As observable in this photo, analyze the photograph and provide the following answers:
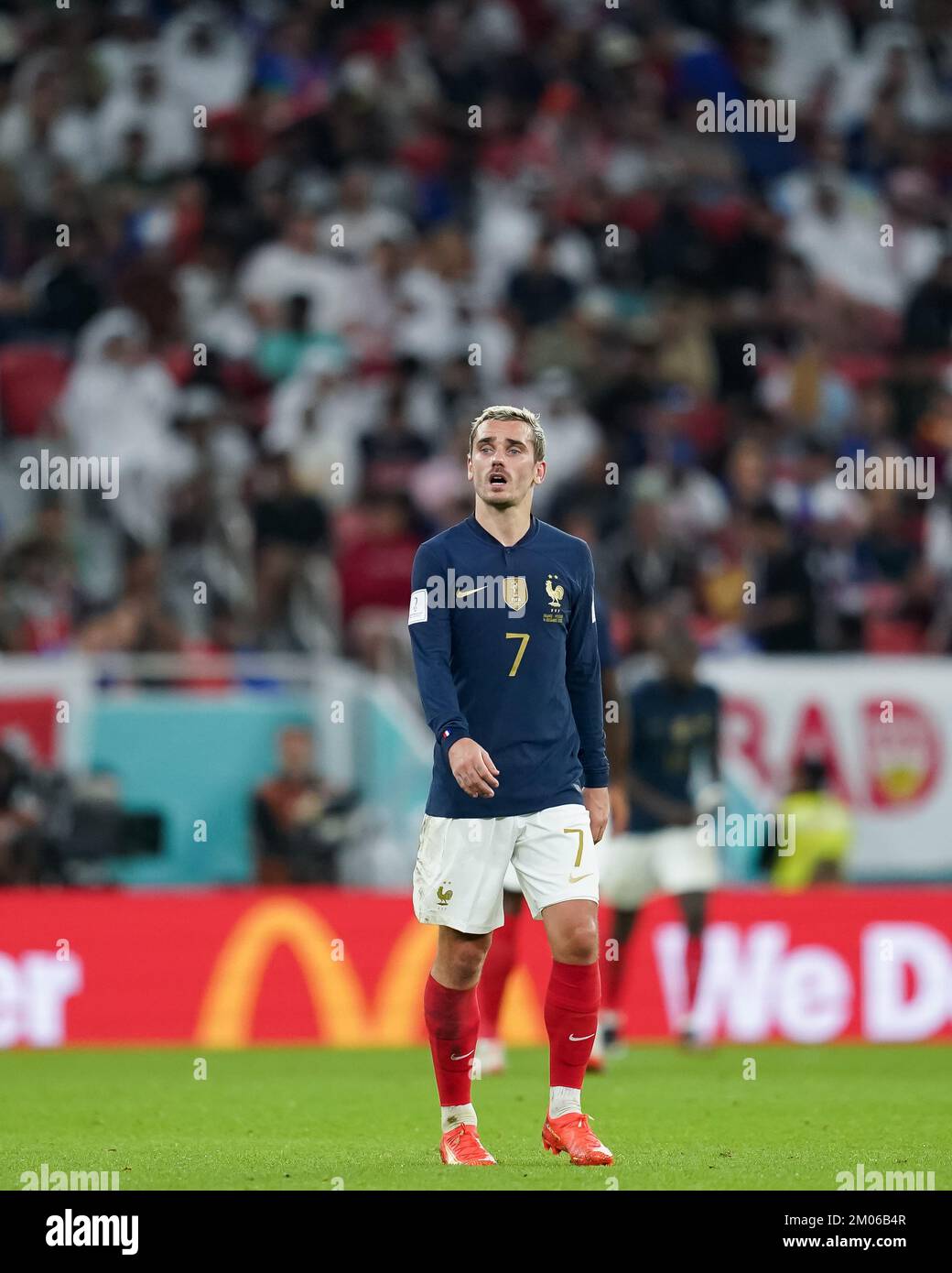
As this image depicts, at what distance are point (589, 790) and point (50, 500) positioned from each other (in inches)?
383

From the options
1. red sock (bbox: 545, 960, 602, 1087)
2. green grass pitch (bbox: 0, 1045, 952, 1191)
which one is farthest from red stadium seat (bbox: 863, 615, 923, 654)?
red sock (bbox: 545, 960, 602, 1087)

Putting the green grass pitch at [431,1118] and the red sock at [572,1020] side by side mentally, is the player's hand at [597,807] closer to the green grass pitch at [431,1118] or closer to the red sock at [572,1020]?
the red sock at [572,1020]

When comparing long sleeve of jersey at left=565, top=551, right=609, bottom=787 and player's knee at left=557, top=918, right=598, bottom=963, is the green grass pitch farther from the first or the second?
long sleeve of jersey at left=565, top=551, right=609, bottom=787

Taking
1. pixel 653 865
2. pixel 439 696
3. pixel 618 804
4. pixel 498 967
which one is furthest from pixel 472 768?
pixel 653 865

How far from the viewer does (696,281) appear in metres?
19.9

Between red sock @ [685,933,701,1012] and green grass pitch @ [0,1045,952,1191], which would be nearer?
green grass pitch @ [0,1045,952,1191]

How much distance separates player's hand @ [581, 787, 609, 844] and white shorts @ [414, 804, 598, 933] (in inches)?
7.4

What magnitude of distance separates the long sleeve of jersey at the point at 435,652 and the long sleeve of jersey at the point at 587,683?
453 millimetres

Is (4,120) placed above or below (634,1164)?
above

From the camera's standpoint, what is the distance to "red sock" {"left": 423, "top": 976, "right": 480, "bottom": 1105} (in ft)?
24.3

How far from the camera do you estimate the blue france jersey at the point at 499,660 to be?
23.9ft

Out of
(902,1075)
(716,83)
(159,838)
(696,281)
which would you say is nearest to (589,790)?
(902,1075)

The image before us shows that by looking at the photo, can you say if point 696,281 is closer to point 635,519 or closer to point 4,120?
point 635,519

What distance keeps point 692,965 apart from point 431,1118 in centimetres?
389
